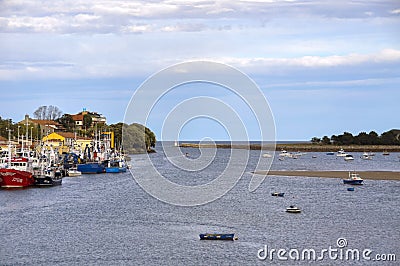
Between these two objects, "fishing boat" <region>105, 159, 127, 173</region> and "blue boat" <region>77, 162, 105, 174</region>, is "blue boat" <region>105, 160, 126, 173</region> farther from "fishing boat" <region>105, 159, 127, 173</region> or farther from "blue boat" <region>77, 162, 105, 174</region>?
"blue boat" <region>77, 162, 105, 174</region>

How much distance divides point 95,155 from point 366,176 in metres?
47.8

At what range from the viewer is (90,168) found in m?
107

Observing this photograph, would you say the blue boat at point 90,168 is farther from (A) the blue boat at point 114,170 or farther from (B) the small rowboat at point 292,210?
(B) the small rowboat at point 292,210

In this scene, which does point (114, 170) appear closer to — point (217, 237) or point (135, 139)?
point (217, 237)

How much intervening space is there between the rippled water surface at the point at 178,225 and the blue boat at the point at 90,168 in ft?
93.5

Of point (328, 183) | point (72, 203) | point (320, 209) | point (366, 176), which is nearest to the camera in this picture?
point (320, 209)

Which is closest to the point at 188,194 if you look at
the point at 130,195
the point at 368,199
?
the point at 130,195

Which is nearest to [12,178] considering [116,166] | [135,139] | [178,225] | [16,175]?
[16,175]

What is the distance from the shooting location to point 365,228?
159ft

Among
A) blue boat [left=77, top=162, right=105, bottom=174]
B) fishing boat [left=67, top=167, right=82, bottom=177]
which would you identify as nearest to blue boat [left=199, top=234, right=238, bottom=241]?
fishing boat [left=67, top=167, right=82, bottom=177]

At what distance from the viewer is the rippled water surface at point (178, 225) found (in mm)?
39344

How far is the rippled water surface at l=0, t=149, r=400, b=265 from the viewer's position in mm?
39344

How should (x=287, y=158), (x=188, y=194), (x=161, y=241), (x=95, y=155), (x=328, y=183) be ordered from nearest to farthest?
1. (x=161, y=241)
2. (x=188, y=194)
3. (x=328, y=183)
4. (x=95, y=155)
5. (x=287, y=158)

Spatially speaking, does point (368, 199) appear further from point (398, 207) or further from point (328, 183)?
point (328, 183)
